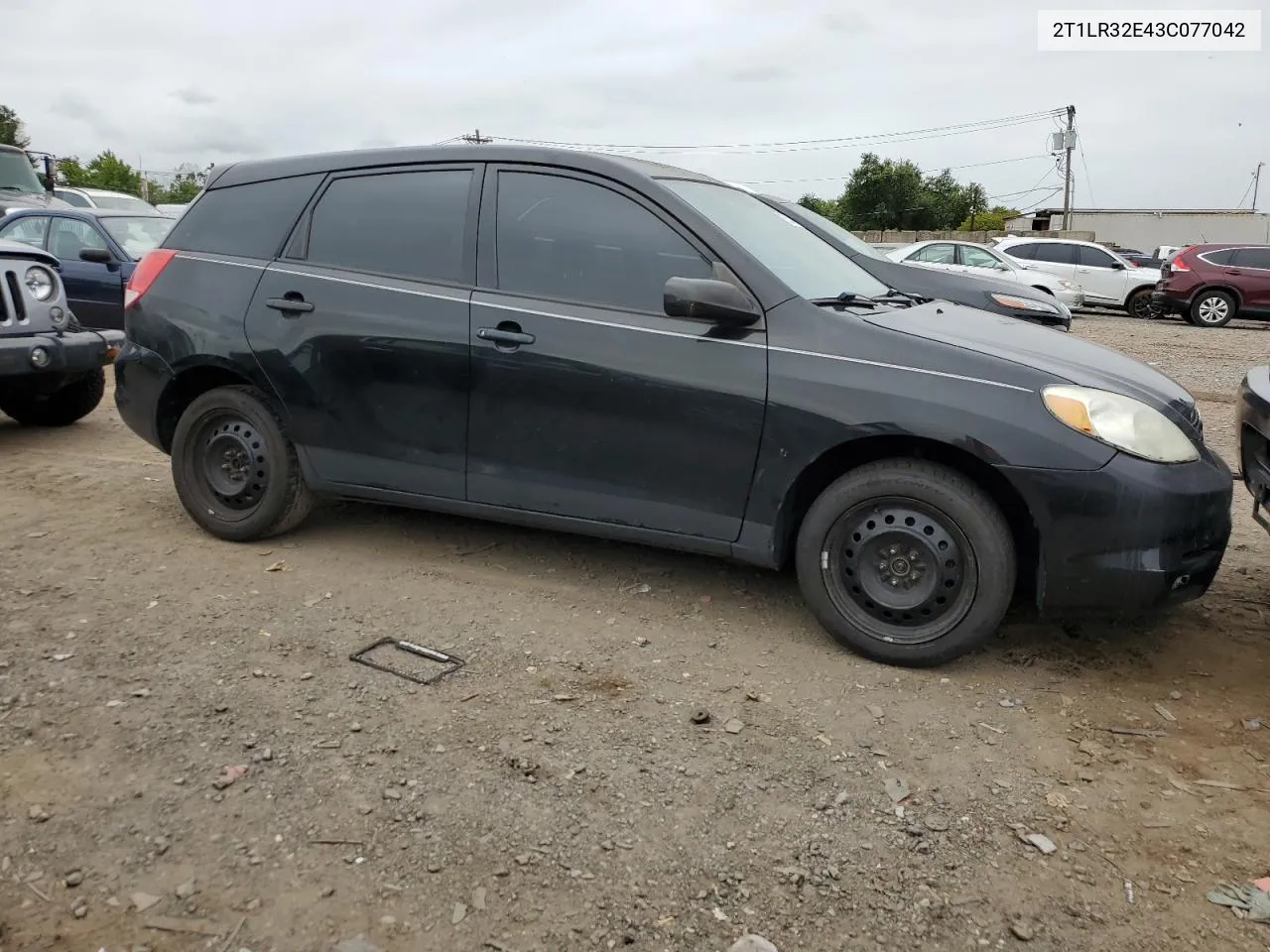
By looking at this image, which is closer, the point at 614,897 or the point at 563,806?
the point at 614,897

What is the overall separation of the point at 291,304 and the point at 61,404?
3.96 m

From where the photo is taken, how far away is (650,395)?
377 centimetres

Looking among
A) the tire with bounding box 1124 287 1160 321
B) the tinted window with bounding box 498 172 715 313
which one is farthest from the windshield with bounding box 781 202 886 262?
the tire with bounding box 1124 287 1160 321

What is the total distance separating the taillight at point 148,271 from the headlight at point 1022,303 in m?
6.52

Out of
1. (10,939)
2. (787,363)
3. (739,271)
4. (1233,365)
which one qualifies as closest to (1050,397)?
(787,363)

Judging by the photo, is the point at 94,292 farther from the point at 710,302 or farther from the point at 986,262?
the point at 986,262

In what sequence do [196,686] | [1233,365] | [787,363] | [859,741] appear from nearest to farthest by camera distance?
[859,741] < [196,686] < [787,363] < [1233,365]

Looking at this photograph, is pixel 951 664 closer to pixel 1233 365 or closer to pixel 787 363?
pixel 787 363

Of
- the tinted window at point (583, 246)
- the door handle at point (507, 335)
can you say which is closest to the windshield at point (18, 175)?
the tinted window at point (583, 246)

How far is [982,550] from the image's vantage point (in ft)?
11.2

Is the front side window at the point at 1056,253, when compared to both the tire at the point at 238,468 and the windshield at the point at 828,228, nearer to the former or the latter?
the windshield at the point at 828,228

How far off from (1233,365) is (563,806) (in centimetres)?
1222

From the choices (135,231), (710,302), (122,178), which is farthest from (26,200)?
(122,178)

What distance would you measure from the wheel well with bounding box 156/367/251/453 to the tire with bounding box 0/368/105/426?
2869 mm
